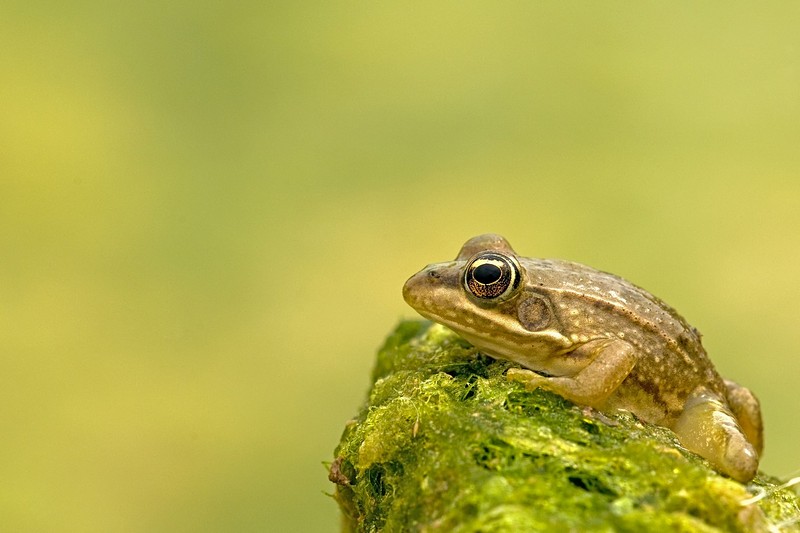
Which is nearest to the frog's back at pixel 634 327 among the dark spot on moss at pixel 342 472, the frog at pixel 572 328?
the frog at pixel 572 328

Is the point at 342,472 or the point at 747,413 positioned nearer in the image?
the point at 342,472

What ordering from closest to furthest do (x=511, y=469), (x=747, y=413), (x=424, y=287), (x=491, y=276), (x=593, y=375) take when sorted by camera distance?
(x=511, y=469)
(x=593, y=375)
(x=491, y=276)
(x=424, y=287)
(x=747, y=413)

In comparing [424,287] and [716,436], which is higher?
[424,287]

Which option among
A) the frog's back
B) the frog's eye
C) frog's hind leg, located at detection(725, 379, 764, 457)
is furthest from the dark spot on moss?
frog's hind leg, located at detection(725, 379, 764, 457)

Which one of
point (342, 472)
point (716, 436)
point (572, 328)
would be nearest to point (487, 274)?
point (572, 328)

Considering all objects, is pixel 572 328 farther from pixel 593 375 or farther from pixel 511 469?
pixel 511 469

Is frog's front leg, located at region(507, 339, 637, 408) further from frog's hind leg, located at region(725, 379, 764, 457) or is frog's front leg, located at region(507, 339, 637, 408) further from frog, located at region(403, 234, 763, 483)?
frog's hind leg, located at region(725, 379, 764, 457)
